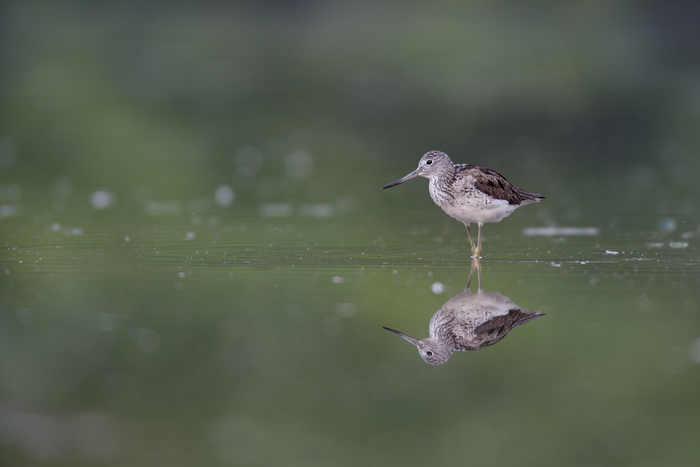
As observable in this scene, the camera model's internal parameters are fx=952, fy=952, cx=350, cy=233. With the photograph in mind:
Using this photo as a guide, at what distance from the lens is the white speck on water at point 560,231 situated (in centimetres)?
864

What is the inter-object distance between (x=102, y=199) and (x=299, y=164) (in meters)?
3.52

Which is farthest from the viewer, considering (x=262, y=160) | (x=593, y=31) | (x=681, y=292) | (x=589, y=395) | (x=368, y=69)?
(x=593, y=31)

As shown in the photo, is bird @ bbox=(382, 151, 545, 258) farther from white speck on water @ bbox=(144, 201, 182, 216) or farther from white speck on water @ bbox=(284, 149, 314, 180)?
white speck on water @ bbox=(284, 149, 314, 180)

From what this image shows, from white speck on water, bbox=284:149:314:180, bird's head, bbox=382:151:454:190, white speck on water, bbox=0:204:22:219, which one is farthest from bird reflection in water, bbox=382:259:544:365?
white speck on water, bbox=284:149:314:180

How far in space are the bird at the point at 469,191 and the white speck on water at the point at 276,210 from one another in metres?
2.02

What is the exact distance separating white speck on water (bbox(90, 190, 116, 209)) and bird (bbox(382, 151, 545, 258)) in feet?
12.6

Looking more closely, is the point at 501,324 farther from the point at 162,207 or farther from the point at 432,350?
the point at 162,207

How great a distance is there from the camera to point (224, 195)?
37.0 feet

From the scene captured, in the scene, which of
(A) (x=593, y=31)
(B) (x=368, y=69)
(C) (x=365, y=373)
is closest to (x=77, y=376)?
(C) (x=365, y=373)

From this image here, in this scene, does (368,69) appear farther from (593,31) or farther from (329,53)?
(593,31)

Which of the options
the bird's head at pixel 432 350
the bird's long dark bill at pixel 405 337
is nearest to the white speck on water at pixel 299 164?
the bird's long dark bill at pixel 405 337

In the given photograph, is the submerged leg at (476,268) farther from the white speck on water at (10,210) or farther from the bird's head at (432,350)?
the white speck on water at (10,210)

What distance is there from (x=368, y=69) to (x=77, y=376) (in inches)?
804

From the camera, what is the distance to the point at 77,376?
4785 mm
